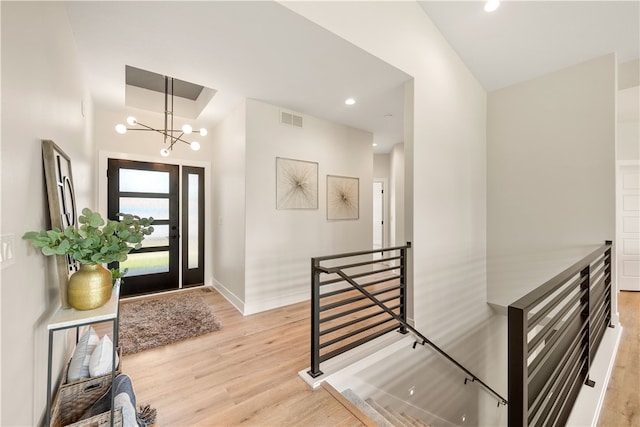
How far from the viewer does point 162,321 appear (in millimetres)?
3166

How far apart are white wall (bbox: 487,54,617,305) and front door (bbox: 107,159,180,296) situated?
5166 mm

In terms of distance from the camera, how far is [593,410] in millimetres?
1902

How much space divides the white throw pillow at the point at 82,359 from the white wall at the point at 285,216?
1757 millimetres

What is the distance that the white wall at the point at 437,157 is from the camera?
8.59 ft

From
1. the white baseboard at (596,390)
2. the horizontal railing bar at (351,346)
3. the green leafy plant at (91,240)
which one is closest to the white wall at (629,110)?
the white baseboard at (596,390)

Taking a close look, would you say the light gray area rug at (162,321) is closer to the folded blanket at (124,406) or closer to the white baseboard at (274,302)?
the white baseboard at (274,302)

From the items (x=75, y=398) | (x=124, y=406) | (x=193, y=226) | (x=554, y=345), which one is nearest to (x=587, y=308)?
(x=554, y=345)

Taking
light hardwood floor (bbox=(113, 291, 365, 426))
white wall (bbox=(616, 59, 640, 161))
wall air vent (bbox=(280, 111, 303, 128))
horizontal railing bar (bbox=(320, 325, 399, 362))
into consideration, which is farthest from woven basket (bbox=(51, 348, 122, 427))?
white wall (bbox=(616, 59, 640, 161))

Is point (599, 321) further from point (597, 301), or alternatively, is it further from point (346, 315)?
point (346, 315)

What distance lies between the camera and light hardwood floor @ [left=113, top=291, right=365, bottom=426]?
5.77 feet

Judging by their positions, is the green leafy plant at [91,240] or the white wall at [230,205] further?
the white wall at [230,205]

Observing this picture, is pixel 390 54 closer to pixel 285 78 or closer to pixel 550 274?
pixel 285 78

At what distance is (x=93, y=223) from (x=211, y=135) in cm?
362

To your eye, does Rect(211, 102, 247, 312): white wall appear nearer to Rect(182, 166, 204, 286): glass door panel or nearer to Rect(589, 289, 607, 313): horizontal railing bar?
Rect(182, 166, 204, 286): glass door panel
